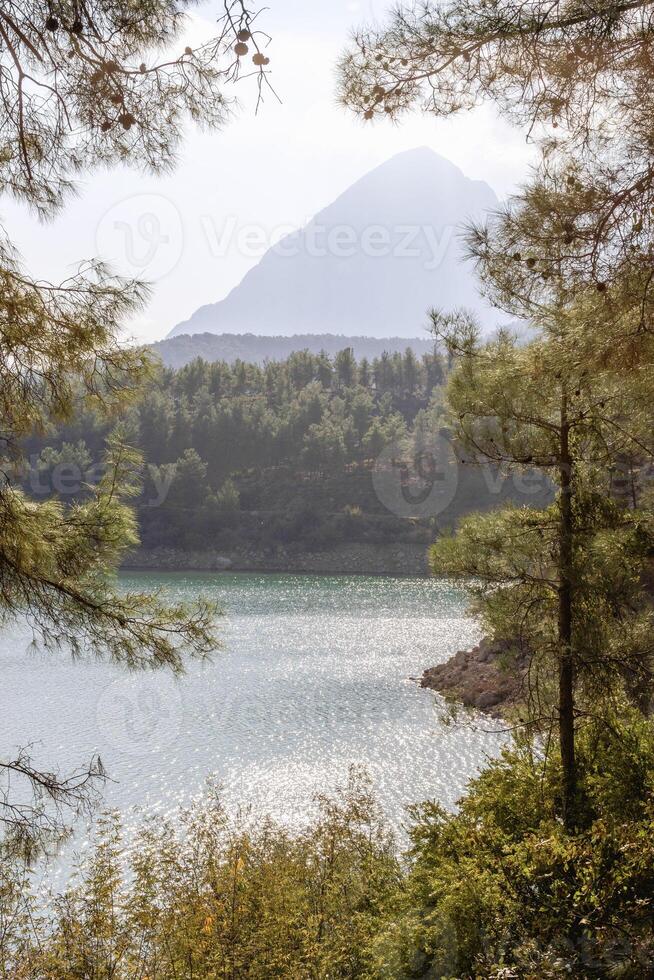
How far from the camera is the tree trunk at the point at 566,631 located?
5180mm

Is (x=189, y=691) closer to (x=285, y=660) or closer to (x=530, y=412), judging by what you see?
(x=285, y=660)

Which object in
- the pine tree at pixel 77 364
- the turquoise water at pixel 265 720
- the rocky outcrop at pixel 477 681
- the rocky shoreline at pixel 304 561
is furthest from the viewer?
the rocky shoreline at pixel 304 561

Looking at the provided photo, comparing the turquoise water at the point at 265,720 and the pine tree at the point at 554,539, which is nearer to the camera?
the pine tree at the point at 554,539

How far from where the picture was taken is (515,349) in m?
5.49

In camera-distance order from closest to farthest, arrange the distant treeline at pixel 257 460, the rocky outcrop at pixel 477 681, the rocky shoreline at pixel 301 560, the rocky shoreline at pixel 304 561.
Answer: the rocky outcrop at pixel 477 681 → the rocky shoreline at pixel 304 561 → the rocky shoreline at pixel 301 560 → the distant treeline at pixel 257 460

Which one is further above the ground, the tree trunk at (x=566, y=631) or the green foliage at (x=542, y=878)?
the tree trunk at (x=566, y=631)

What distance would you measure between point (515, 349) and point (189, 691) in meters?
13.2

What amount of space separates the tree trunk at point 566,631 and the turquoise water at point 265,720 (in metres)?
0.95

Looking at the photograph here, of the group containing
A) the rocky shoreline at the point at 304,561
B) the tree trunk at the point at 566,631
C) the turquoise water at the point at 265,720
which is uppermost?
the tree trunk at the point at 566,631

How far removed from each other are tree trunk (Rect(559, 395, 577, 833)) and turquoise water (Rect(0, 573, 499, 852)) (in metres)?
0.95

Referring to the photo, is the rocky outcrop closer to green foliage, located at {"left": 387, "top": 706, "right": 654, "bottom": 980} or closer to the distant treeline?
green foliage, located at {"left": 387, "top": 706, "right": 654, "bottom": 980}

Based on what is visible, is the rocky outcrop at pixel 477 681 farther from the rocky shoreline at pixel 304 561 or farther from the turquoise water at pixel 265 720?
the rocky shoreline at pixel 304 561

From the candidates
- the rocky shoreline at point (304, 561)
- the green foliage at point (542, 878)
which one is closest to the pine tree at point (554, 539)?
the green foliage at point (542, 878)

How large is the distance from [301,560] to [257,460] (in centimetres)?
1278
